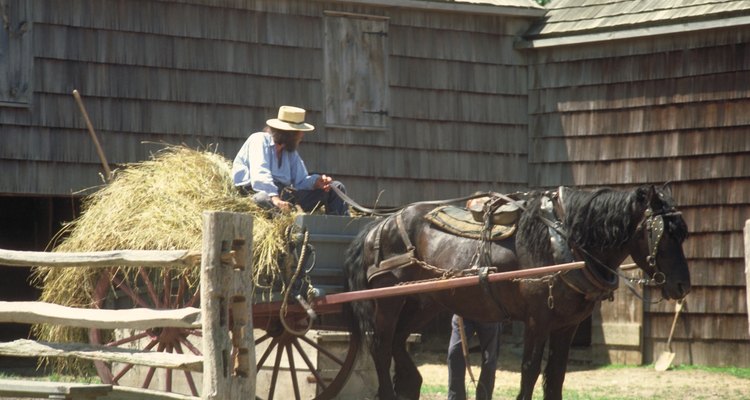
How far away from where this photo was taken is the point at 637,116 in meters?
15.7

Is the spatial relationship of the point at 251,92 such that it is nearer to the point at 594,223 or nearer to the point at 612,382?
the point at 612,382

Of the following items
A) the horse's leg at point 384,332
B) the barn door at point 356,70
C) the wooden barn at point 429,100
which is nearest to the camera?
the horse's leg at point 384,332

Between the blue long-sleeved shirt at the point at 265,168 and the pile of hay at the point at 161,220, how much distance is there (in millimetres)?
152

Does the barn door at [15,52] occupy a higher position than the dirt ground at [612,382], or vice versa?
the barn door at [15,52]

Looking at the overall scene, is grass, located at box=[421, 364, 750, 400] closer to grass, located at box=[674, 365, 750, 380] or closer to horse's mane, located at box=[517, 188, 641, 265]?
grass, located at box=[674, 365, 750, 380]

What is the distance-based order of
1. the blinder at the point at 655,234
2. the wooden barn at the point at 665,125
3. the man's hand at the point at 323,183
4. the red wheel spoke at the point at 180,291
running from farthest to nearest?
the wooden barn at the point at 665,125, the man's hand at the point at 323,183, the red wheel spoke at the point at 180,291, the blinder at the point at 655,234

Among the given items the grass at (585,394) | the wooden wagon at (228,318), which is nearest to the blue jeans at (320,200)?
the wooden wagon at (228,318)

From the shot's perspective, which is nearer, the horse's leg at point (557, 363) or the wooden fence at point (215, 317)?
the wooden fence at point (215, 317)

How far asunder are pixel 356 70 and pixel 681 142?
4037 mm

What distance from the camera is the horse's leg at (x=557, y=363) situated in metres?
8.80

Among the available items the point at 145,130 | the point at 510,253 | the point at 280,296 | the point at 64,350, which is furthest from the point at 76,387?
the point at 145,130

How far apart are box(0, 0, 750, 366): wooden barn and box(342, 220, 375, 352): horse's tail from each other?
4364 mm

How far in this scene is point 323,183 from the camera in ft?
32.5

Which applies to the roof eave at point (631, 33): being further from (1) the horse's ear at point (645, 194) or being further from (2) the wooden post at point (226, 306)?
(2) the wooden post at point (226, 306)
